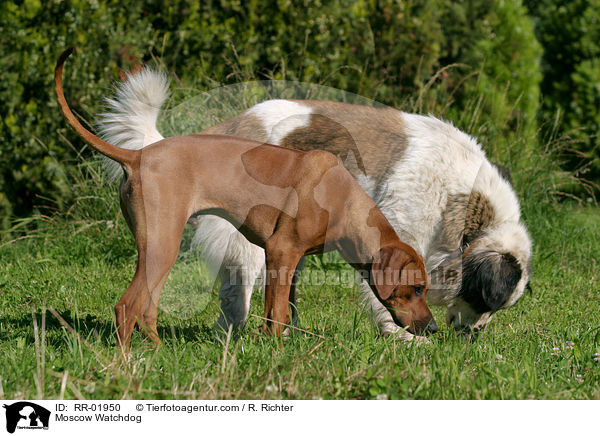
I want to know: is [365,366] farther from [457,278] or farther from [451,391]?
[457,278]

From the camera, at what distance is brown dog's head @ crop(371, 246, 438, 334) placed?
312cm

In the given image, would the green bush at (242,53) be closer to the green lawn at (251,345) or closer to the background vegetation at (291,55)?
the background vegetation at (291,55)

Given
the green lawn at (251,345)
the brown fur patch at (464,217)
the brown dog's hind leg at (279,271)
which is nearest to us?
the green lawn at (251,345)

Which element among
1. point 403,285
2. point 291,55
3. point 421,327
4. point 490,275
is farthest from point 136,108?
point 291,55

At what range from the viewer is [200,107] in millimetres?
6250

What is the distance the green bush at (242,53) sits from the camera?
6094 millimetres

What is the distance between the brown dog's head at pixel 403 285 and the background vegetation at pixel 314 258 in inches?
6.7

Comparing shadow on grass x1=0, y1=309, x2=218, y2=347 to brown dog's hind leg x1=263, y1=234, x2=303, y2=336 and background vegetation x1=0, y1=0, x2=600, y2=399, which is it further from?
brown dog's hind leg x1=263, y1=234, x2=303, y2=336

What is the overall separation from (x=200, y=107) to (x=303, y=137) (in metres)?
2.28

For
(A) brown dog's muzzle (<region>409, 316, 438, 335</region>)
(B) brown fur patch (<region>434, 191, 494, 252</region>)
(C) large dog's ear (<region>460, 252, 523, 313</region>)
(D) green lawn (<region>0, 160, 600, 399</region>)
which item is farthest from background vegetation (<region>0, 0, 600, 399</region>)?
(B) brown fur patch (<region>434, 191, 494, 252</region>)

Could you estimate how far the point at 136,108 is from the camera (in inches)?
135

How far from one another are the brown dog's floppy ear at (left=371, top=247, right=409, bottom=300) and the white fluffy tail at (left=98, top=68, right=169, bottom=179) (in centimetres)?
143

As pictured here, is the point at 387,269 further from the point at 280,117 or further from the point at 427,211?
the point at 280,117

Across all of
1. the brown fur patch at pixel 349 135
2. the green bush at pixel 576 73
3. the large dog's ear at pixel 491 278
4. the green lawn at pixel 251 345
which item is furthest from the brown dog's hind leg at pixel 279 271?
the green bush at pixel 576 73
